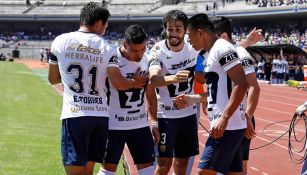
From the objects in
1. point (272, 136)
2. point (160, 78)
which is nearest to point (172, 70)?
point (160, 78)

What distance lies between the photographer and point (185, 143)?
6.79 metres

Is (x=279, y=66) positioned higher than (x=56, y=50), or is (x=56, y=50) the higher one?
(x=56, y=50)

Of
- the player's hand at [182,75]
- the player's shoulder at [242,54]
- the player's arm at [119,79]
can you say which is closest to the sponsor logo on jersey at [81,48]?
the player's arm at [119,79]

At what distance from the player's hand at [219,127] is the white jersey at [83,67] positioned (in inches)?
43.8

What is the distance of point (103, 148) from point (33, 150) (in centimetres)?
454

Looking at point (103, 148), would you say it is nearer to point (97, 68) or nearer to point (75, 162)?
point (75, 162)

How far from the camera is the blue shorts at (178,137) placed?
6609mm

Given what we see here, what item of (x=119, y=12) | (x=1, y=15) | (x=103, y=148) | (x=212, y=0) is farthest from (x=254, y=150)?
(x=1, y=15)

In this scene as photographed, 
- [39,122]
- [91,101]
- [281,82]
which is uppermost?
[91,101]

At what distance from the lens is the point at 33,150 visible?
9.81 meters

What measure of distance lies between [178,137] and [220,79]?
1.60 m

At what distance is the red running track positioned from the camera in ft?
30.1

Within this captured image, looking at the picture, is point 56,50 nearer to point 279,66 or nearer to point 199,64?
point 199,64

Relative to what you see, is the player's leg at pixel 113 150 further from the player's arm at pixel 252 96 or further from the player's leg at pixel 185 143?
the player's arm at pixel 252 96
